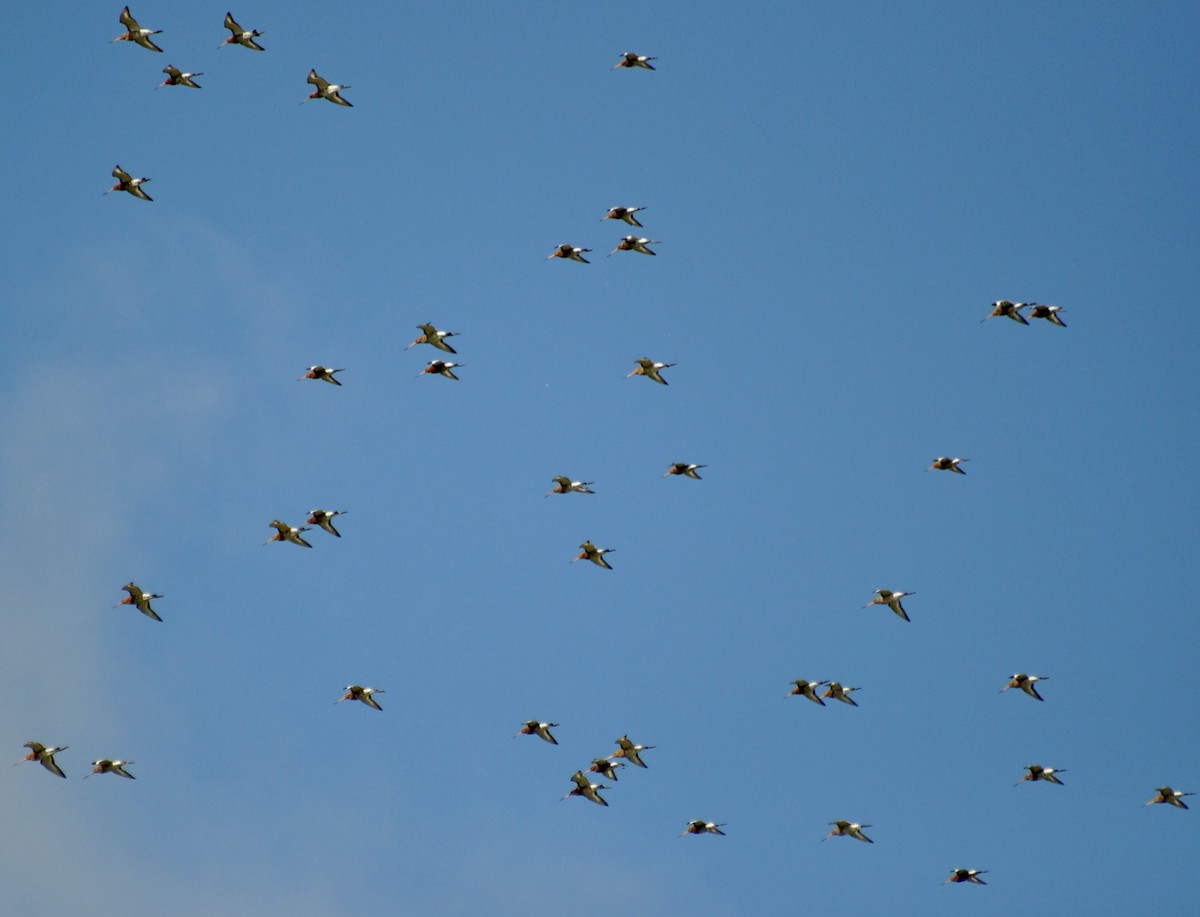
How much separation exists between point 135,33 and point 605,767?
3230 cm

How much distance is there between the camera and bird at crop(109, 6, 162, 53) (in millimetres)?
62156

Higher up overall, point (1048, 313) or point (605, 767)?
point (1048, 313)

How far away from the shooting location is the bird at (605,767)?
206ft

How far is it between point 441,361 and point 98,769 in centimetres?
1946

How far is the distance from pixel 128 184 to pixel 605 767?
28286mm

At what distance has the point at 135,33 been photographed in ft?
207

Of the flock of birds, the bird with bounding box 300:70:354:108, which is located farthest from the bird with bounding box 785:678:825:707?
the bird with bounding box 300:70:354:108

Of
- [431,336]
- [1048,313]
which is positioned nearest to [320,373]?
[431,336]

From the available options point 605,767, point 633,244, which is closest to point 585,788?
point 605,767

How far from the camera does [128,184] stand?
64188 mm

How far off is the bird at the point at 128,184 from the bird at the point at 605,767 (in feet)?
89.4

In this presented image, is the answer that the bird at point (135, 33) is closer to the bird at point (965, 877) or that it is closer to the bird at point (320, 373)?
the bird at point (320, 373)

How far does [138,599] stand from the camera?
206ft

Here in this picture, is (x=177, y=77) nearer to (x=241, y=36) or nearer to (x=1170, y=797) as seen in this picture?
(x=241, y=36)
